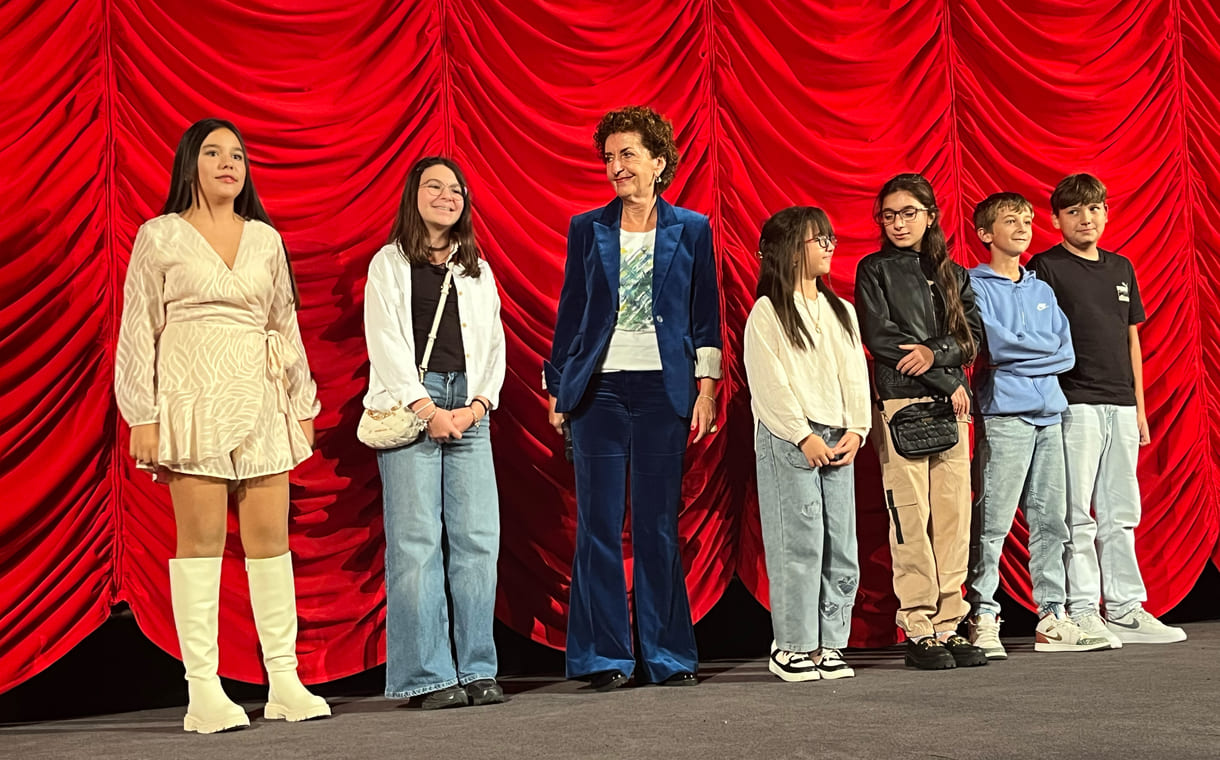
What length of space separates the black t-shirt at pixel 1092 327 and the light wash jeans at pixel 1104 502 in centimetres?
6

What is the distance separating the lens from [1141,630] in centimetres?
401

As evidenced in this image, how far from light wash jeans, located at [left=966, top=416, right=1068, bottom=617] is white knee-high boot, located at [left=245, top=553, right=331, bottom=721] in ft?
6.83

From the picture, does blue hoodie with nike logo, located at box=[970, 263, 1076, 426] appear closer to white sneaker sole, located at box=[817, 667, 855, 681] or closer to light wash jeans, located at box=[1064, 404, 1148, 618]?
light wash jeans, located at box=[1064, 404, 1148, 618]

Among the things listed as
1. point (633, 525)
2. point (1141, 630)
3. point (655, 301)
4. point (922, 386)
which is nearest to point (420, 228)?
point (655, 301)

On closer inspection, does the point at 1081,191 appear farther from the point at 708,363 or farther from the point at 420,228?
the point at 420,228

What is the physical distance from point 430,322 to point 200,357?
62 cm

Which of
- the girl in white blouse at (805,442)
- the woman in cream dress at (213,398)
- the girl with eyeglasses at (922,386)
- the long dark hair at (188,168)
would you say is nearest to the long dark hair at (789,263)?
the girl in white blouse at (805,442)

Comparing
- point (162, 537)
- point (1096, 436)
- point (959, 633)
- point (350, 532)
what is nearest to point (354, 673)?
point (350, 532)

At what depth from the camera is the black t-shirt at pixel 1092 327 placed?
13.4 feet

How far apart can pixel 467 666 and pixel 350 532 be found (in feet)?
1.95

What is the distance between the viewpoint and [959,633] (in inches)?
150

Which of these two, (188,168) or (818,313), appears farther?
(818,313)

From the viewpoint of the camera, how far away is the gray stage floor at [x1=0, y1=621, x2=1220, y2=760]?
7.58 feet

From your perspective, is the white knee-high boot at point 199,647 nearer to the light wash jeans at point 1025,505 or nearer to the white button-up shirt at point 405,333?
the white button-up shirt at point 405,333
